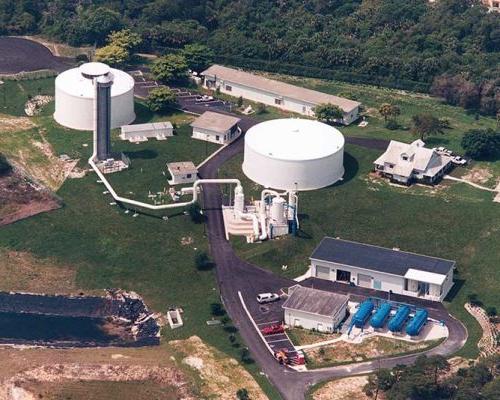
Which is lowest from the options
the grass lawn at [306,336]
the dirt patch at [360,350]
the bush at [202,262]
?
the bush at [202,262]

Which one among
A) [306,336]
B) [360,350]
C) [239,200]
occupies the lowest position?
[306,336]

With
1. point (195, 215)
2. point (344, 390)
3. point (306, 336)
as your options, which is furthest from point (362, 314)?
point (195, 215)

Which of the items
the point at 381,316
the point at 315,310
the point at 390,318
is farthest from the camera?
the point at 390,318

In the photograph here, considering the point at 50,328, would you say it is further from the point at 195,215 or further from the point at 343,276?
the point at 343,276

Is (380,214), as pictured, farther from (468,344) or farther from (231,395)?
(231,395)

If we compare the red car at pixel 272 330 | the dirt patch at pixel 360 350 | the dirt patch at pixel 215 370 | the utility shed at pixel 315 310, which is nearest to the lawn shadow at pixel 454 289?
the dirt patch at pixel 360 350

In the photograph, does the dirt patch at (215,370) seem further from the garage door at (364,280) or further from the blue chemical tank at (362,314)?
the garage door at (364,280)
